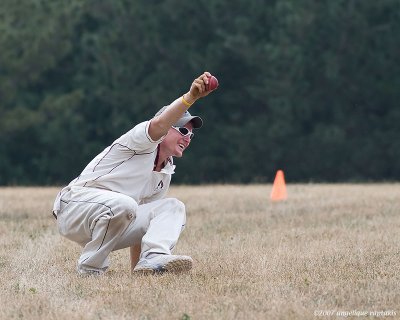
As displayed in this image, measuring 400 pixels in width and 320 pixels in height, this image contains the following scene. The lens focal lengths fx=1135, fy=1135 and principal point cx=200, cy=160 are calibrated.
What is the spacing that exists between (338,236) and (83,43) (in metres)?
33.9

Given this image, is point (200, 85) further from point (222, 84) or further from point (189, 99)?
point (222, 84)

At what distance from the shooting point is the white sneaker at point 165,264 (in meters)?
8.51

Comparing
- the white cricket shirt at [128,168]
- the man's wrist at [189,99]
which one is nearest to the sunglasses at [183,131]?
the white cricket shirt at [128,168]

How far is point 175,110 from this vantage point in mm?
8133

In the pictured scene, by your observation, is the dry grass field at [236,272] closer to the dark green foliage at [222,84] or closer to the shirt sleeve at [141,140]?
the shirt sleeve at [141,140]

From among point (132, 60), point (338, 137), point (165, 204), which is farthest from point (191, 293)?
point (132, 60)

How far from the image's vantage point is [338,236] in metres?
12.6

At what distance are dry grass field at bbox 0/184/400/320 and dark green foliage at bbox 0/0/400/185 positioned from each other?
960 inches

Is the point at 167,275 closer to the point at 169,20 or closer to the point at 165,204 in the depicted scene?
the point at 165,204

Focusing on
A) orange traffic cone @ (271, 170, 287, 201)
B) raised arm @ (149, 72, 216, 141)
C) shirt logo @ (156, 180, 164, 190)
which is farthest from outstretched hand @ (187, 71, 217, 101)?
orange traffic cone @ (271, 170, 287, 201)

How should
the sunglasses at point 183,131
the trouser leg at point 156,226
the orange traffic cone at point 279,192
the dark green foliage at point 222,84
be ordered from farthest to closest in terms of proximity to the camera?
the dark green foliage at point 222,84, the orange traffic cone at point 279,192, the trouser leg at point 156,226, the sunglasses at point 183,131

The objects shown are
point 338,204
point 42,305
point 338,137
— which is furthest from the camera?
point 338,137

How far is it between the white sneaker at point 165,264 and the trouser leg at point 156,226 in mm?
110

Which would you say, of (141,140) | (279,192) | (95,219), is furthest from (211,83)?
(279,192)
